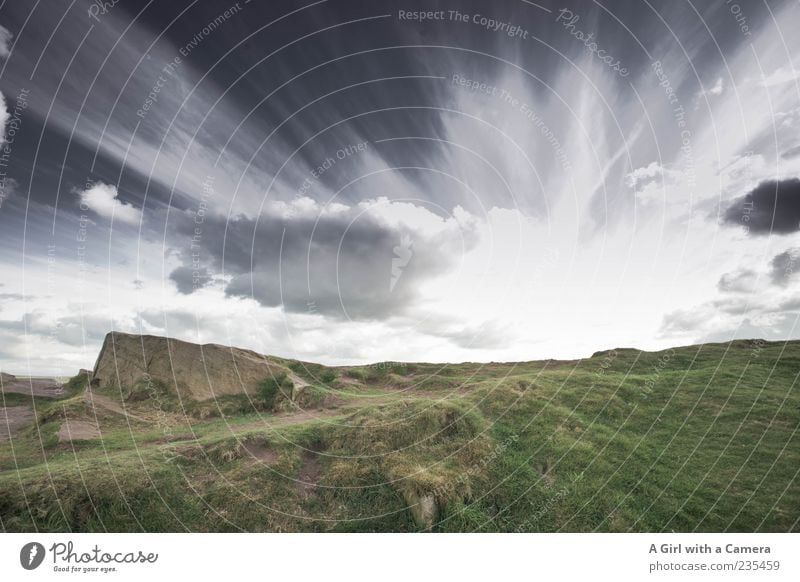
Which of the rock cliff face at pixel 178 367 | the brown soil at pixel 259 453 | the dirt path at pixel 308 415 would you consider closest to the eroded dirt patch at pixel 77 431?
the rock cliff face at pixel 178 367

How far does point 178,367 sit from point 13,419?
8.29 meters

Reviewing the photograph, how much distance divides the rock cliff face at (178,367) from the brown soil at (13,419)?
11.7 feet

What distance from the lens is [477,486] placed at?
13.0 m

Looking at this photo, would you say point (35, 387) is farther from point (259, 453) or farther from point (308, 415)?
point (259, 453)

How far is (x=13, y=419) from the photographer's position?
68.0ft

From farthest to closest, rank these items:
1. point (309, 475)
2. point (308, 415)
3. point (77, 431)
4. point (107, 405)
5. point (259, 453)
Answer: point (107, 405) → point (308, 415) → point (77, 431) → point (259, 453) → point (309, 475)

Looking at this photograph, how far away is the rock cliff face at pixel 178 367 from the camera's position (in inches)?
909

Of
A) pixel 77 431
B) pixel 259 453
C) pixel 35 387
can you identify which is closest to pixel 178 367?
pixel 77 431

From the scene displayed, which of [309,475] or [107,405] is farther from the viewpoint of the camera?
[107,405]

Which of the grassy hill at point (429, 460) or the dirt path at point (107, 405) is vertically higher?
the dirt path at point (107, 405)

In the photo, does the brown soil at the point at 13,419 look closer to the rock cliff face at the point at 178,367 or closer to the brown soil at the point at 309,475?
the rock cliff face at the point at 178,367
